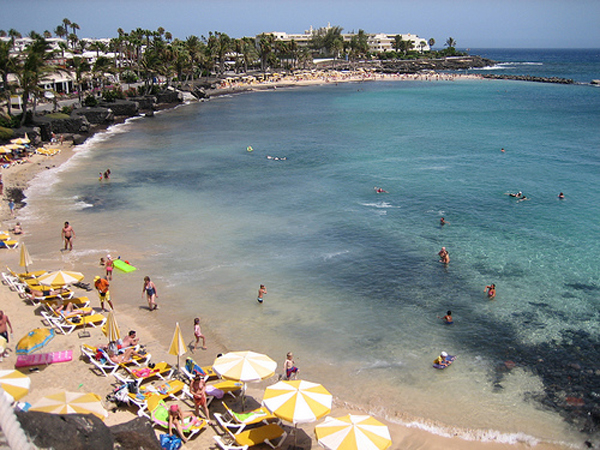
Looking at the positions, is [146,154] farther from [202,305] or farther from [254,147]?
[202,305]

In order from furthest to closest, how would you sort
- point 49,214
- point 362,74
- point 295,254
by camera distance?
point 362,74 → point 49,214 → point 295,254

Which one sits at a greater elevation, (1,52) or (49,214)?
(1,52)

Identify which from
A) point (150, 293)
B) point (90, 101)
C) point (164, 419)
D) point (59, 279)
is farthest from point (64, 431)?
point (90, 101)

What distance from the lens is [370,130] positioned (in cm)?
6091

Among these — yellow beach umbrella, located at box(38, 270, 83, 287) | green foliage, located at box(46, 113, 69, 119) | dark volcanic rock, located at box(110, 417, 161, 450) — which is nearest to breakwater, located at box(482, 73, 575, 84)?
green foliage, located at box(46, 113, 69, 119)

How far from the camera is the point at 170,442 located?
10.5 m

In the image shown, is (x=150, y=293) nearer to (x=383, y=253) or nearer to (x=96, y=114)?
(x=383, y=253)


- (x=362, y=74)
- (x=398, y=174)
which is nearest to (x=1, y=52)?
(x=398, y=174)

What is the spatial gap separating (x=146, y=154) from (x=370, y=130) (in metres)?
29.5

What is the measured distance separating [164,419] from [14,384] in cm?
349

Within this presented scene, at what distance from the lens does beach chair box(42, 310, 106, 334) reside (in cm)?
1570

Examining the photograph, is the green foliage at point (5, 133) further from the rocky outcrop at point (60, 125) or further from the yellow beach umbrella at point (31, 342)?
the yellow beach umbrella at point (31, 342)

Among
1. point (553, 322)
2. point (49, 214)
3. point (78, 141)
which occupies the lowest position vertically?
point (553, 322)

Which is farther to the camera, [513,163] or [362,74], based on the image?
[362,74]
